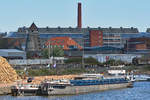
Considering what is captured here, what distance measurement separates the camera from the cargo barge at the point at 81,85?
78500 mm

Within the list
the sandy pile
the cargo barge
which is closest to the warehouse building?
the cargo barge

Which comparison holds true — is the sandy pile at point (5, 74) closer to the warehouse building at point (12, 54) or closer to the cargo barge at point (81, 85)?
the cargo barge at point (81, 85)

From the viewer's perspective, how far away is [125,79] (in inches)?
4006

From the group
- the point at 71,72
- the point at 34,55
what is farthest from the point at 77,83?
the point at 34,55

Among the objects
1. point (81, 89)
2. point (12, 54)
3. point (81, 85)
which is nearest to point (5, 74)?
point (81, 85)

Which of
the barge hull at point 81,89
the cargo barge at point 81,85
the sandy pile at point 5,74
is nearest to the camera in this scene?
the cargo barge at point 81,85

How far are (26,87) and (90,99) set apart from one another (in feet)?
36.5

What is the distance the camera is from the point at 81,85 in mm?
84688

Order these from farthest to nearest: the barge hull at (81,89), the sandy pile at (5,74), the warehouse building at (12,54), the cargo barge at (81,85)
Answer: the warehouse building at (12,54) → the sandy pile at (5,74) → the barge hull at (81,89) → the cargo barge at (81,85)

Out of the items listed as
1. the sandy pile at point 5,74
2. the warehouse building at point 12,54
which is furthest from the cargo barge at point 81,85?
the warehouse building at point 12,54

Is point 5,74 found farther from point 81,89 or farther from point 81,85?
point 81,89

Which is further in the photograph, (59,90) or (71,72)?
(71,72)

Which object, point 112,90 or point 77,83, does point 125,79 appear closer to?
point 112,90

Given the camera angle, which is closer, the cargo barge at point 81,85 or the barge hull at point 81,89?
the cargo barge at point 81,85
